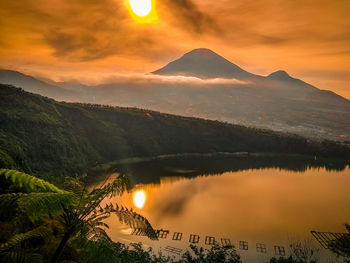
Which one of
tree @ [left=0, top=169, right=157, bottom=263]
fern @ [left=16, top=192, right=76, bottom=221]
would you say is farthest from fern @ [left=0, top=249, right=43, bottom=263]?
fern @ [left=16, top=192, right=76, bottom=221]

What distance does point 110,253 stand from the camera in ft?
28.7

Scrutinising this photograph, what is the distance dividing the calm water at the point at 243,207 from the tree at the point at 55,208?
29.1 m

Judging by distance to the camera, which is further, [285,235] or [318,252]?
[285,235]

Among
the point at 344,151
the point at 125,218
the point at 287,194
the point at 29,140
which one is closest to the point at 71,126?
the point at 29,140

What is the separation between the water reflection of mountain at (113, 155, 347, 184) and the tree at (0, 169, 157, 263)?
6733 centimetres

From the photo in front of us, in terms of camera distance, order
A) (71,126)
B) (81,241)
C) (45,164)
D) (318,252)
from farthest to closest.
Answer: (71,126)
(45,164)
(318,252)
(81,241)

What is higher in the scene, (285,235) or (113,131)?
(113,131)

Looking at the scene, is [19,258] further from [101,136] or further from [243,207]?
[101,136]

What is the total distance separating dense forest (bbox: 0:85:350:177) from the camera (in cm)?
7856

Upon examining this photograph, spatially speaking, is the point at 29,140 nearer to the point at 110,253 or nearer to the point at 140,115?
the point at 140,115

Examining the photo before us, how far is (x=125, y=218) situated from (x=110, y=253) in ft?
4.61

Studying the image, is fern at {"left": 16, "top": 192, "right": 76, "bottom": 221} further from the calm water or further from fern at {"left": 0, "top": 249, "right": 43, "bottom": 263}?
the calm water

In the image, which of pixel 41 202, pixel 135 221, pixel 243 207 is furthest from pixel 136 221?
pixel 243 207

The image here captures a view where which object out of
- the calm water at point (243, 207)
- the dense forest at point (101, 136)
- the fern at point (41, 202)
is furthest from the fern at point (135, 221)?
the dense forest at point (101, 136)
